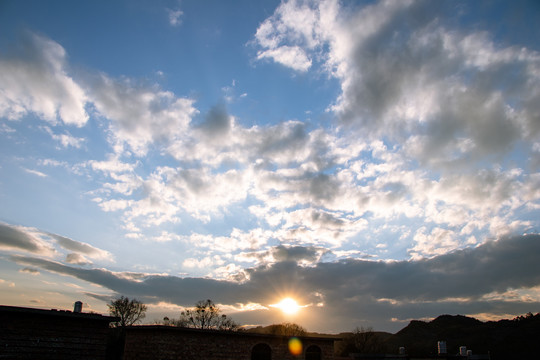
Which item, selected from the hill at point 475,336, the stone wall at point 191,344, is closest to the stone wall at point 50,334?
the stone wall at point 191,344

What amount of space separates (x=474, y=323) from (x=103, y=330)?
4483 inches

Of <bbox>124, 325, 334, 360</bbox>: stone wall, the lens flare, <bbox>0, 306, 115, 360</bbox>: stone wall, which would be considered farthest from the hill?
<bbox>0, 306, 115, 360</bbox>: stone wall

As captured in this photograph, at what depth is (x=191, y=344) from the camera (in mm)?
19750

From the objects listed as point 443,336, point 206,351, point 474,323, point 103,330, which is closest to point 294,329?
point 443,336

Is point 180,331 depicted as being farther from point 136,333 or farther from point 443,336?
point 443,336

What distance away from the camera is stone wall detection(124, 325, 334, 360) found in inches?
751

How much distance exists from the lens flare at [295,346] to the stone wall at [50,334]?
41.2 feet

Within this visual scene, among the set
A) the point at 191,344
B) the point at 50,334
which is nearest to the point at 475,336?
the point at 191,344

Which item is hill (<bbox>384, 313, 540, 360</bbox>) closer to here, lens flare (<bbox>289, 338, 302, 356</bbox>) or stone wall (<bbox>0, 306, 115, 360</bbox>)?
lens flare (<bbox>289, 338, 302, 356</bbox>)

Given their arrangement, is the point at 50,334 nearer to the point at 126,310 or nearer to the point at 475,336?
the point at 126,310

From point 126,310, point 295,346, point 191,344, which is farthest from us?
point 126,310

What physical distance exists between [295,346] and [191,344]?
767 cm

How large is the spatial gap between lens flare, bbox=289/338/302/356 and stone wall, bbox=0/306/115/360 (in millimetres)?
12543

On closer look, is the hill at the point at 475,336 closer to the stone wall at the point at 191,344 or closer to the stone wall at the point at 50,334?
the stone wall at the point at 191,344
